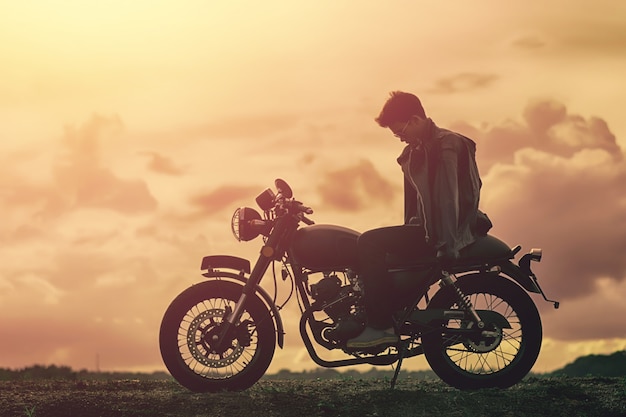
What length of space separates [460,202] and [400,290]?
3.65 ft

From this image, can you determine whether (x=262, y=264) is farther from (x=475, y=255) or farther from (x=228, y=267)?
(x=475, y=255)

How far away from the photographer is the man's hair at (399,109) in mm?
9750

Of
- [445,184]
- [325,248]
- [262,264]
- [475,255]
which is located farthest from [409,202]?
[262,264]

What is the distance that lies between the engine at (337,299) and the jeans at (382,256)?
178 millimetres

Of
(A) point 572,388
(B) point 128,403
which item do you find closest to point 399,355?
(A) point 572,388

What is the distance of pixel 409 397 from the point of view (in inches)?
Answer: 397

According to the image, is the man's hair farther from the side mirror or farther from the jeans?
the side mirror

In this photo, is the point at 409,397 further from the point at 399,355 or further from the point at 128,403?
the point at 128,403

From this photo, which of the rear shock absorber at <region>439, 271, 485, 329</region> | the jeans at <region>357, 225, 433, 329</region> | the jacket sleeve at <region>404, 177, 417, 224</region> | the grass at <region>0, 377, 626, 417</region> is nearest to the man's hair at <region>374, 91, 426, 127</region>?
the jacket sleeve at <region>404, 177, 417, 224</region>

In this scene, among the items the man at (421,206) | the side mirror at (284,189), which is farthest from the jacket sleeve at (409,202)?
the side mirror at (284,189)

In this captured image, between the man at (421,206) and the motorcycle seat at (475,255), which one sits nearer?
the man at (421,206)

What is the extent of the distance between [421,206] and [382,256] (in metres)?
0.67

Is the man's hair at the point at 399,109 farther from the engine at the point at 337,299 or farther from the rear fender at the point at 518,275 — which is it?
the rear fender at the point at 518,275

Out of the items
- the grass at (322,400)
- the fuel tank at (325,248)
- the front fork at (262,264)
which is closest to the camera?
the grass at (322,400)
